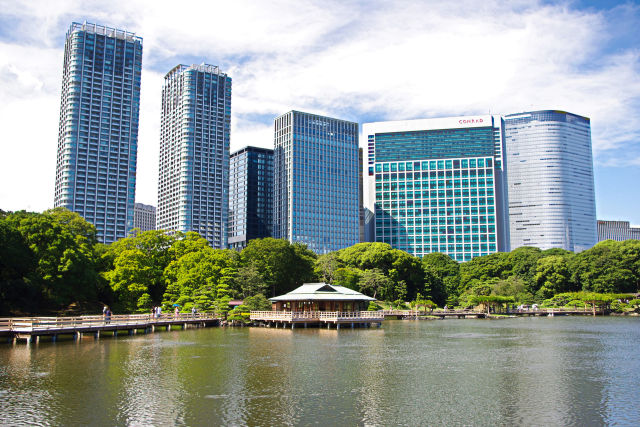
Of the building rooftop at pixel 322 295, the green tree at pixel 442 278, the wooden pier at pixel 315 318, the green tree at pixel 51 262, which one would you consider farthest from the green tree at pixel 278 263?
the green tree at pixel 442 278

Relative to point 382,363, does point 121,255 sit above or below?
above

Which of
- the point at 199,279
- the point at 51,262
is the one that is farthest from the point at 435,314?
the point at 51,262

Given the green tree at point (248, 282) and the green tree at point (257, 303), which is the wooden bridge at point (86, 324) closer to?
the green tree at point (257, 303)

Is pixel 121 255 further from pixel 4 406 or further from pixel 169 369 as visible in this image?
pixel 4 406

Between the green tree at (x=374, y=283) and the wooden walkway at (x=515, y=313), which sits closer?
the wooden walkway at (x=515, y=313)

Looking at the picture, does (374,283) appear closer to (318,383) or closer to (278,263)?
(278,263)

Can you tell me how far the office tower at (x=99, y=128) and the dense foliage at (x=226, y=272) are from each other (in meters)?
84.2

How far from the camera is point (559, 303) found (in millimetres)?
98625

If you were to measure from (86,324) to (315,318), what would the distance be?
26049 mm

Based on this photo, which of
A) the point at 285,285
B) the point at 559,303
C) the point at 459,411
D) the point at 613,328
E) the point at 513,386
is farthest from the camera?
the point at 559,303

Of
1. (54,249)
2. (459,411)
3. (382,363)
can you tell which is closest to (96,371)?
(382,363)

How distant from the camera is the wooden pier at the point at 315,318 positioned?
64375 mm

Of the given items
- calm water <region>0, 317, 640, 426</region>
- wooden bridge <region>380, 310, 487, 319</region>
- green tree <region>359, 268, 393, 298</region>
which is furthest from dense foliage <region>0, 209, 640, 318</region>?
calm water <region>0, 317, 640, 426</region>

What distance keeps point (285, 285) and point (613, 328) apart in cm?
4525
